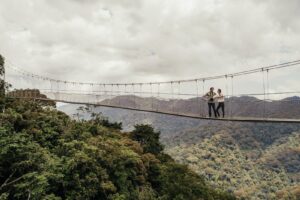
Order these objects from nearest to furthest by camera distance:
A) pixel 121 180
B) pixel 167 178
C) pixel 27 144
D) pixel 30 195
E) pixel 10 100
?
pixel 30 195, pixel 27 144, pixel 121 180, pixel 167 178, pixel 10 100

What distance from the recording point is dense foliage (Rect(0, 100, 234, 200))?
92.8 ft

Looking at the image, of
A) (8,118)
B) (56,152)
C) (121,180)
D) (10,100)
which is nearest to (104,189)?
(121,180)

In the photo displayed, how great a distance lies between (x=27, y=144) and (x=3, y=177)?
3.29 metres

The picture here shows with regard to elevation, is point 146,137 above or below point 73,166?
above

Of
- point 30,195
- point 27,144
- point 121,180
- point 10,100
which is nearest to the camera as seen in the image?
point 30,195

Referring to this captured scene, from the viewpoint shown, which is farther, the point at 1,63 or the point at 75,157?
the point at 1,63

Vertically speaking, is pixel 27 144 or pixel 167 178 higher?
pixel 27 144

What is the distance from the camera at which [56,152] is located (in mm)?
35875

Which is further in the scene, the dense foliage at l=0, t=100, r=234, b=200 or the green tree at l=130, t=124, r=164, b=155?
the green tree at l=130, t=124, r=164, b=155

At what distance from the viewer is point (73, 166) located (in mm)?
31406

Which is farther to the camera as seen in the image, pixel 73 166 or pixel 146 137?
pixel 146 137

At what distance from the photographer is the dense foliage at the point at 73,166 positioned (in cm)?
2828

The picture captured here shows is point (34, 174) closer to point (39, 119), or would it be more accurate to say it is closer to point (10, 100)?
point (39, 119)

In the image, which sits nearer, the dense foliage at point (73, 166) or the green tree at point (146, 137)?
the dense foliage at point (73, 166)
